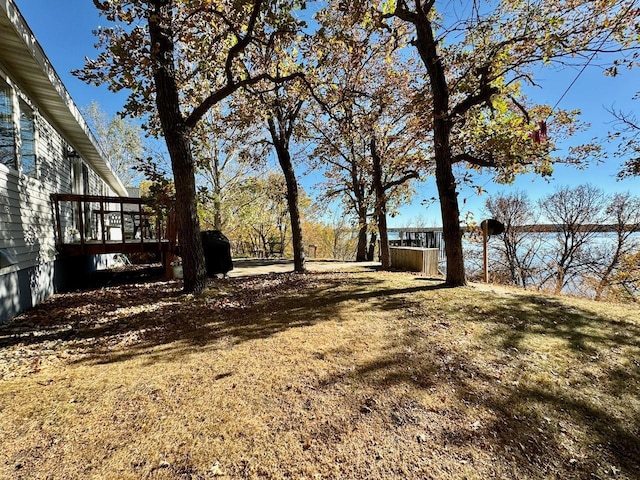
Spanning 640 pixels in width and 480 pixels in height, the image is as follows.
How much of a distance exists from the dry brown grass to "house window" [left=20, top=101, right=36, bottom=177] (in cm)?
276

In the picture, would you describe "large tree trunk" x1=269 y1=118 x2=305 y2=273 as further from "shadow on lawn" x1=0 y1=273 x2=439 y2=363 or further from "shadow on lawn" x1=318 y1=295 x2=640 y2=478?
"shadow on lawn" x1=318 y1=295 x2=640 y2=478

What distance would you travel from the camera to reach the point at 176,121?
5500 mm

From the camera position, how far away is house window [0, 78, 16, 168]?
4.73m

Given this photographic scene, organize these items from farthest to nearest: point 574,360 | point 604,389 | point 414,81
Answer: point 414,81
point 574,360
point 604,389

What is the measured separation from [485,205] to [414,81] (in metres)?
9.92

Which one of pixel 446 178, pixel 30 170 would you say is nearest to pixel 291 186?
pixel 446 178

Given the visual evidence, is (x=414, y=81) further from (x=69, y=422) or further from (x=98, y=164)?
(x=98, y=164)

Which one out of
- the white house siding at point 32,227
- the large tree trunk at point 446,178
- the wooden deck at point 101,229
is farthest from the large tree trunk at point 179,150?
the large tree trunk at point 446,178

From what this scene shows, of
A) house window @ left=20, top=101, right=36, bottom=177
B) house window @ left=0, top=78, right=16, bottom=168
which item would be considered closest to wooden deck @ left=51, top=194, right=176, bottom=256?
house window @ left=20, top=101, right=36, bottom=177

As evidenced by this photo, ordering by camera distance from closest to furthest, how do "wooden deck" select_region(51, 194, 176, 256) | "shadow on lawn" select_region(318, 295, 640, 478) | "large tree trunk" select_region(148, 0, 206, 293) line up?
1. "shadow on lawn" select_region(318, 295, 640, 478)
2. "large tree trunk" select_region(148, 0, 206, 293)
3. "wooden deck" select_region(51, 194, 176, 256)

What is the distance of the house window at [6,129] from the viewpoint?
186 inches

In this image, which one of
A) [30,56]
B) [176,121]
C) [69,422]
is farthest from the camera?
[176,121]

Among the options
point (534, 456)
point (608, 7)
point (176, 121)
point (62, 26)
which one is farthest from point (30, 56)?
point (608, 7)

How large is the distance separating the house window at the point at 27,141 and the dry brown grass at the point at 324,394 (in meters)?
2.76
